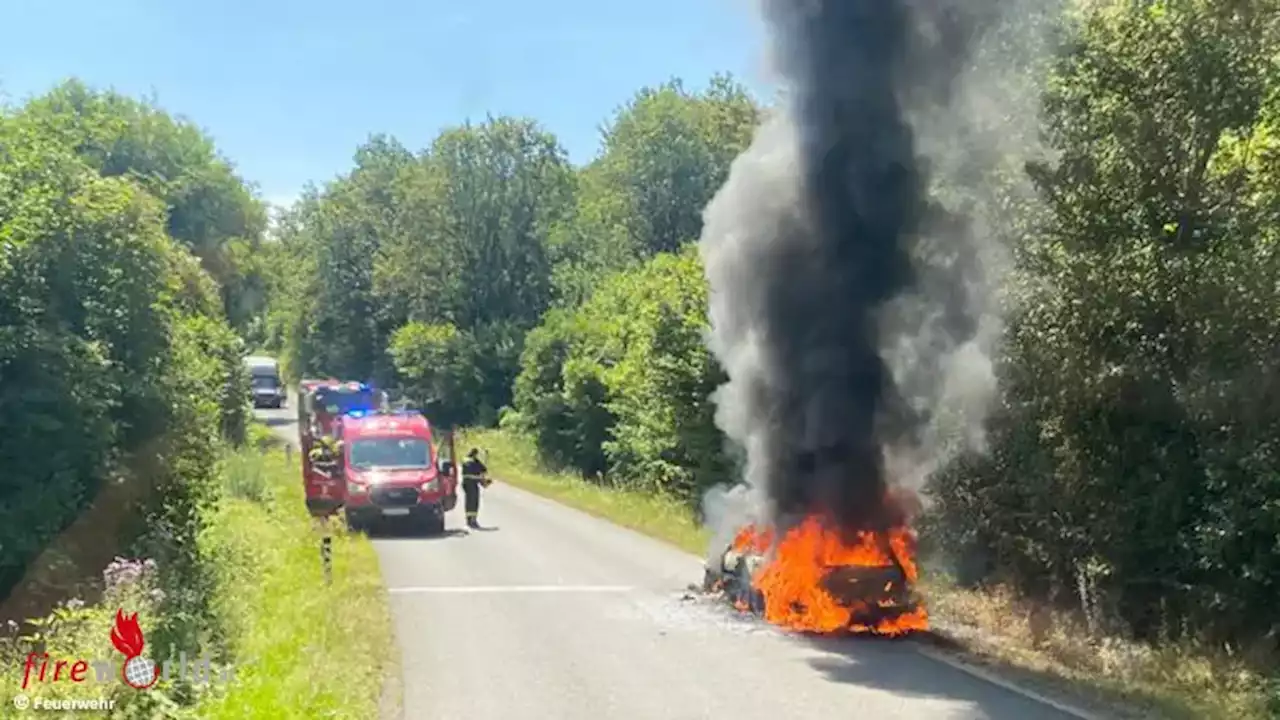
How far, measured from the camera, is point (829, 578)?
13344mm

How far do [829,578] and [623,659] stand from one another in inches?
117

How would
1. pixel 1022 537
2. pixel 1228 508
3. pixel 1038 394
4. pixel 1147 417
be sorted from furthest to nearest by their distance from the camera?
pixel 1022 537 < pixel 1038 394 < pixel 1147 417 < pixel 1228 508

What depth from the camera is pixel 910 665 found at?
37.2 feet

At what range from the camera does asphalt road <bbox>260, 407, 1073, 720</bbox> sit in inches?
376

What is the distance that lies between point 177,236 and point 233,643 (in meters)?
48.6

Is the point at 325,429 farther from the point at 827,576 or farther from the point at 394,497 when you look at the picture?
the point at 827,576

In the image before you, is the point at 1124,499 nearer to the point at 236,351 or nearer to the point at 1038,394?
the point at 1038,394

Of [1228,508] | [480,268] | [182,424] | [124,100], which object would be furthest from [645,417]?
[124,100]

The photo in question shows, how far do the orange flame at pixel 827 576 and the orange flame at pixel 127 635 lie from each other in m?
6.74

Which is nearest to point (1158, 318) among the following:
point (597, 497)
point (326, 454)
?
point (326, 454)

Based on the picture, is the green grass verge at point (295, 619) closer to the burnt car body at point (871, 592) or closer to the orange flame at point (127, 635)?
the orange flame at point (127, 635)

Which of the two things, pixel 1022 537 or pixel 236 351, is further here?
pixel 236 351

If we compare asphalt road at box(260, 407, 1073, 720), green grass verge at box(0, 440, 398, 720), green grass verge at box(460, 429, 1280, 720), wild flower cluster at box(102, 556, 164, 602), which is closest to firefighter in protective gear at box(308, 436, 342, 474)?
green grass verge at box(0, 440, 398, 720)

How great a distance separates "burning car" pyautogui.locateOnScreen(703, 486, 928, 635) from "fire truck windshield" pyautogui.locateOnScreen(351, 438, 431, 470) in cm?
1031
